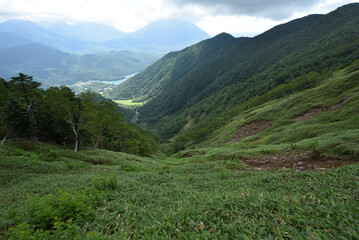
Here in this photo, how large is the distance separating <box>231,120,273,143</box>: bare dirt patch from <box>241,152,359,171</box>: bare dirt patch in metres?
30.3

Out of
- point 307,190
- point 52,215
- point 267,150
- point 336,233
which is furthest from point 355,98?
point 52,215

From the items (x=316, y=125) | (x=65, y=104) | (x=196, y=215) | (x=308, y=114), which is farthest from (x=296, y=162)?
(x=65, y=104)

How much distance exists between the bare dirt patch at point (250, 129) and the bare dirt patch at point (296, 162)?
30286 mm

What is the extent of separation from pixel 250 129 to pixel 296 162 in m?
37.3

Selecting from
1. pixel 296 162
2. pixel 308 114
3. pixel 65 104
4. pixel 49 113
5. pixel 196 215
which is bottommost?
pixel 308 114

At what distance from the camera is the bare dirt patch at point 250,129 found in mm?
49794

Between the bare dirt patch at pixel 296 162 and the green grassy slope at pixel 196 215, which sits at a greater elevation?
the green grassy slope at pixel 196 215

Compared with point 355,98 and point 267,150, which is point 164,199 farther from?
point 355,98

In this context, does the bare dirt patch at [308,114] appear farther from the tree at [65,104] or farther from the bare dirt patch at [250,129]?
the tree at [65,104]

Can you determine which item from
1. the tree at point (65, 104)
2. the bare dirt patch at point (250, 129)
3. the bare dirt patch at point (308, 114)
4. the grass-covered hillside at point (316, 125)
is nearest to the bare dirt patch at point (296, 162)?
the grass-covered hillside at point (316, 125)

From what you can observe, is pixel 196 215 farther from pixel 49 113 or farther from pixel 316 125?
pixel 316 125

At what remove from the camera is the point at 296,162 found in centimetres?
1750

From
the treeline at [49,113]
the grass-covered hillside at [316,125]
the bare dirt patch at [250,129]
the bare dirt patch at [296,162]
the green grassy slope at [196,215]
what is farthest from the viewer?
the bare dirt patch at [250,129]

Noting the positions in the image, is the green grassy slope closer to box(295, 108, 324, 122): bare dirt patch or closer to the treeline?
the treeline
